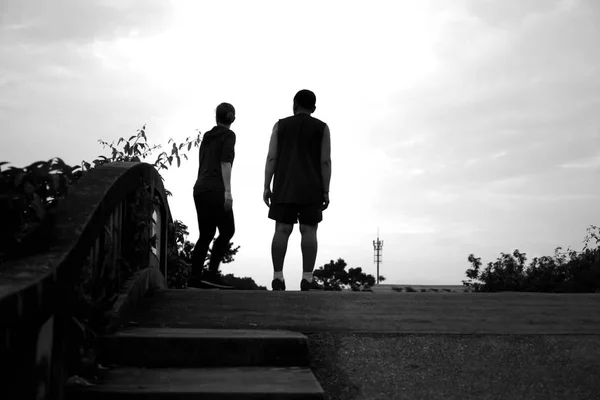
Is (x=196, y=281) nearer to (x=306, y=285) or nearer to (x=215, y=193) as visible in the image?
(x=215, y=193)

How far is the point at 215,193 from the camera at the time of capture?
25.6 ft

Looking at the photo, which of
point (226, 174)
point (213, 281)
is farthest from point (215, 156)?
point (213, 281)

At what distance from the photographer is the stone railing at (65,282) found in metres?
3.11

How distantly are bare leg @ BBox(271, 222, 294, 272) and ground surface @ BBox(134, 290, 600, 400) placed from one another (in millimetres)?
1067

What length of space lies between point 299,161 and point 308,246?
34.6 inches

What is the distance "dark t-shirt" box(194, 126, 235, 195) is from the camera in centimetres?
774

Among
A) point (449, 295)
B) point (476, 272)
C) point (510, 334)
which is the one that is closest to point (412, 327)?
point (510, 334)

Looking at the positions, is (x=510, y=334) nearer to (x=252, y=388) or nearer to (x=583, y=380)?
(x=583, y=380)

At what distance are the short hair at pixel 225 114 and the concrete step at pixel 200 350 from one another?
375 cm

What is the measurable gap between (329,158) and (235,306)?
7.27ft

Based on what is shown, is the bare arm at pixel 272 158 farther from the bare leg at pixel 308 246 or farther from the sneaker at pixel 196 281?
the sneaker at pixel 196 281

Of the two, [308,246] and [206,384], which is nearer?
[206,384]

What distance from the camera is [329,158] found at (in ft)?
24.6

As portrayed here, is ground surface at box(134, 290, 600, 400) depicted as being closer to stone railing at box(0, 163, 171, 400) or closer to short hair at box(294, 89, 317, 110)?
stone railing at box(0, 163, 171, 400)
